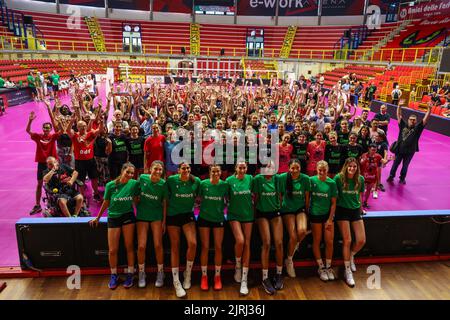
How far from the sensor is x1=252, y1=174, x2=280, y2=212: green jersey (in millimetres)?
4793

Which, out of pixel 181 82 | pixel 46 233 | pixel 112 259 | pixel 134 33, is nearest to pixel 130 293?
pixel 112 259

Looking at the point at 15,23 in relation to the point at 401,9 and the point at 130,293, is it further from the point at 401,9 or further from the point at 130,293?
the point at 401,9

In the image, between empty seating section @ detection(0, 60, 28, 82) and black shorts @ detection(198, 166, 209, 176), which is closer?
black shorts @ detection(198, 166, 209, 176)

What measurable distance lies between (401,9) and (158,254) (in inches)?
1314

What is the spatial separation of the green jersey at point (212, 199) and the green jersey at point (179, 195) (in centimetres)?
16

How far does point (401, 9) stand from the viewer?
2991cm

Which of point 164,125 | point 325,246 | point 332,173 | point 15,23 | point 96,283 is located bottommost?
point 96,283

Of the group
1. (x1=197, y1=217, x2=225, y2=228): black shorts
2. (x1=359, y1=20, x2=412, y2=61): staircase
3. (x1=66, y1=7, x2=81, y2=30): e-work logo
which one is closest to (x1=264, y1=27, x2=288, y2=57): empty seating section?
(x1=359, y1=20, x2=412, y2=61): staircase

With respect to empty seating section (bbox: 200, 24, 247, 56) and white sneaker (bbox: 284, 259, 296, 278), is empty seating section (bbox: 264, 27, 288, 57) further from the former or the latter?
white sneaker (bbox: 284, 259, 296, 278)

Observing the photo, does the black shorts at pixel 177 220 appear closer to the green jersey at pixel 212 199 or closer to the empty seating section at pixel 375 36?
the green jersey at pixel 212 199

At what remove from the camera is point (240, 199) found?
15.4 feet

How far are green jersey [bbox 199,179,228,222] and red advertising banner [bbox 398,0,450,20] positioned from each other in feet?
93.2

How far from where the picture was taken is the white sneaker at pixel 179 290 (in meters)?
4.53

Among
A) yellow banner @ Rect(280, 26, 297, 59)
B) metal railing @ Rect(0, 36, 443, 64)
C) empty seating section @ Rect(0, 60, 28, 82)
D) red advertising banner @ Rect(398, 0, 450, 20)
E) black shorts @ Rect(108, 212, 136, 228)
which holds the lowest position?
black shorts @ Rect(108, 212, 136, 228)
